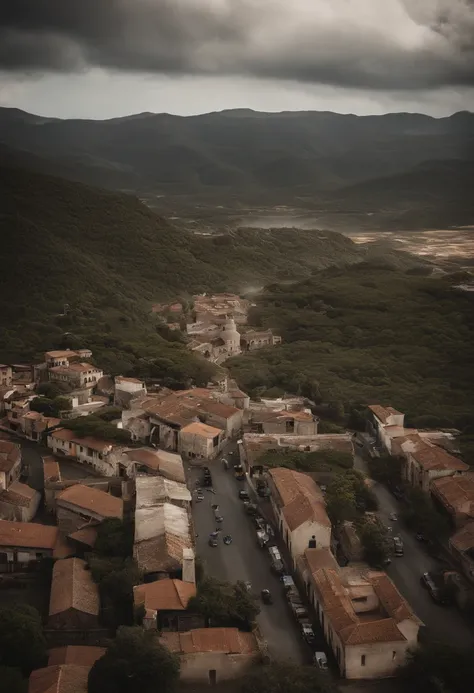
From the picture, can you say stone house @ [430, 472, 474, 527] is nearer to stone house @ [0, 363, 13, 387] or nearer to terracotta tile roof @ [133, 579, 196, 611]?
terracotta tile roof @ [133, 579, 196, 611]

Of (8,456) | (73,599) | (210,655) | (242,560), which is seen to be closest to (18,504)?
(8,456)

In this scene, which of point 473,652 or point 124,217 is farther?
point 124,217

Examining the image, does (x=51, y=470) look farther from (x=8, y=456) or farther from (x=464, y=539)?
(x=464, y=539)

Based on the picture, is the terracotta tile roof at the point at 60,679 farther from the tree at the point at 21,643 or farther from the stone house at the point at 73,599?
the stone house at the point at 73,599

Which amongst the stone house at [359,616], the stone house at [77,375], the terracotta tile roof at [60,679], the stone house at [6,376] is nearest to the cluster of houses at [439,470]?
the stone house at [359,616]

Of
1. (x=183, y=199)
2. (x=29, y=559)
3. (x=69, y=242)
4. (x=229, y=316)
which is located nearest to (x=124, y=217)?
(x=69, y=242)

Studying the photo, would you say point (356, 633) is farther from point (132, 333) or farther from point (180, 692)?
point (132, 333)
